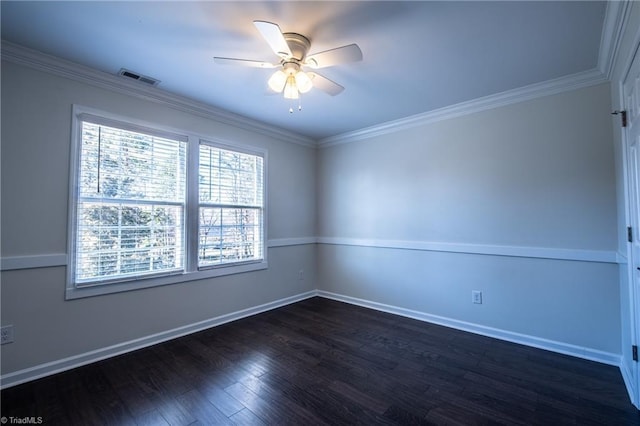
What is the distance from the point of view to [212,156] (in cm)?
335

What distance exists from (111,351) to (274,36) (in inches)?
116

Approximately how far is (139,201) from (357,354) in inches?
100

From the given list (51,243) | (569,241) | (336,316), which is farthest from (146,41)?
(569,241)

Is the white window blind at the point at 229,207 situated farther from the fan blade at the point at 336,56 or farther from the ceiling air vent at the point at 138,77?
the fan blade at the point at 336,56

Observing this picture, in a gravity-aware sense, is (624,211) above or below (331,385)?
above

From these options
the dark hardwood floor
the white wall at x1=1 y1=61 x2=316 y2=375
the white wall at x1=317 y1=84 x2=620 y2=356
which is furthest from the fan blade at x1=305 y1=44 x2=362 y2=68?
the dark hardwood floor

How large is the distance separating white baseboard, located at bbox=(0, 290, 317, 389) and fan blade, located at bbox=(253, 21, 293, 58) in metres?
2.85

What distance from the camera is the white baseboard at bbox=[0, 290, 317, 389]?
211 cm

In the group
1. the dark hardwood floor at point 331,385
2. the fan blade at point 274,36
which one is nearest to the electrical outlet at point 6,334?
the dark hardwood floor at point 331,385

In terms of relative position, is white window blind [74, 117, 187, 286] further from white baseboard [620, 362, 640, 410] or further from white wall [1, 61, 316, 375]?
white baseboard [620, 362, 640, 410]

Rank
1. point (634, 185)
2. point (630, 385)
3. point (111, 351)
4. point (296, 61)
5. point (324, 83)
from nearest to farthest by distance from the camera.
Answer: point (634, 185), point (630, 385), point (296, 61), point (324, 83), point (111, 351)

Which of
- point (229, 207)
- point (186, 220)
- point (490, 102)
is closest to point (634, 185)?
point (490, 102)

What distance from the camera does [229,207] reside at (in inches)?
138

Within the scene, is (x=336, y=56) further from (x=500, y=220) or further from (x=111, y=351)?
(x=111, y=351)
